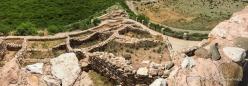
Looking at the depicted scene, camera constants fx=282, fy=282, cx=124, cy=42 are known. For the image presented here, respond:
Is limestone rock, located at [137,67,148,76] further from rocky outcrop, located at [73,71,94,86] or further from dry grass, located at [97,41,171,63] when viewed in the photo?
dry grass, located at [97,41,171,63]

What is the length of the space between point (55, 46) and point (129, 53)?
24.6 ft

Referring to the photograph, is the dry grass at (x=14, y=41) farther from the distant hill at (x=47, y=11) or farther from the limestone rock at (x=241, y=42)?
the distant hill at (x=47, y=11)

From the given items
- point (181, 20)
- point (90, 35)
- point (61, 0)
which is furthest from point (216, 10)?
point (90, 35)

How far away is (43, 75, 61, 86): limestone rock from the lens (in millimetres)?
13137

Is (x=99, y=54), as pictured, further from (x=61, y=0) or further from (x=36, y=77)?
(x=61, y=0)

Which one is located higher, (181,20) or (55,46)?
(55,46)

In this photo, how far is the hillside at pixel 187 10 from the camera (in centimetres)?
6344

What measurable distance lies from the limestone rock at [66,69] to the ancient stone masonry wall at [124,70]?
210 cm

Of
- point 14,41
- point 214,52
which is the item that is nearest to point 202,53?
point 214,52

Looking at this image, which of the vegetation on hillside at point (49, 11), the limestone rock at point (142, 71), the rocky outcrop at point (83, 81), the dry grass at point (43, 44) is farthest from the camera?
the vegetation on hillside at point (49, 11)

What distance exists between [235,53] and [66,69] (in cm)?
852

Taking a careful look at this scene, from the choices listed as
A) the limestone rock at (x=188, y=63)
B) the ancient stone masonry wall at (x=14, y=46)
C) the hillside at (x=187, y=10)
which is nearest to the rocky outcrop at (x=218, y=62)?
the limestone rock at (x=188, y=63)

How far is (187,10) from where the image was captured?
73.1 m

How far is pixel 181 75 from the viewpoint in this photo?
41.0 ft
